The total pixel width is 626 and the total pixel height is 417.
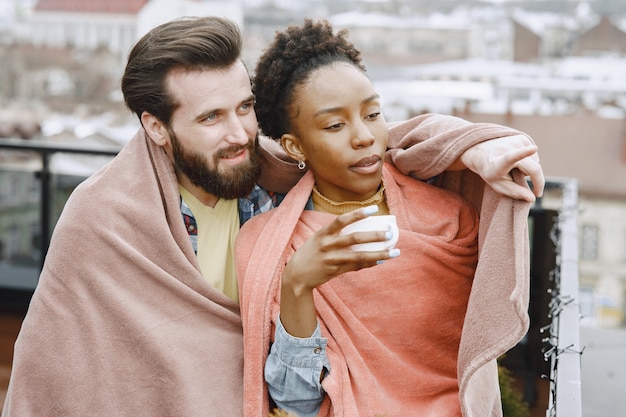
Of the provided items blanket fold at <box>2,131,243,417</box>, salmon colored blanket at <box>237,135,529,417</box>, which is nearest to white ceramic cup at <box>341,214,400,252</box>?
salmon colored blanket at <box>237,135,529,417</box>

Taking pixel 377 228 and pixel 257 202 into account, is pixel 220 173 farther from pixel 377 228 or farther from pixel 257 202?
pixel 377 228

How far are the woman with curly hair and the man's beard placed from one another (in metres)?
0.10

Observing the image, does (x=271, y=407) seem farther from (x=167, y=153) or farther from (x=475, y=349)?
(x=167, y=153)

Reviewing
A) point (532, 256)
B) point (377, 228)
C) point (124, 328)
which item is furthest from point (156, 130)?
point (532, 256)

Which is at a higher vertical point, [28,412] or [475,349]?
[475,349]

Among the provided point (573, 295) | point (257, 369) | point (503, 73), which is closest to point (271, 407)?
point (257, 369)

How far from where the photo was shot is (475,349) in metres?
1.43

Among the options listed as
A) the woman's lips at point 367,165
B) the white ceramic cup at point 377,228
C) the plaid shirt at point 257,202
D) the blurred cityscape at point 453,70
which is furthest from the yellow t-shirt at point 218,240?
the blurred cityscape at point 453,70

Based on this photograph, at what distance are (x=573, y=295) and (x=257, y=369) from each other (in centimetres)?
79

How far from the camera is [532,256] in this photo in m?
3.15

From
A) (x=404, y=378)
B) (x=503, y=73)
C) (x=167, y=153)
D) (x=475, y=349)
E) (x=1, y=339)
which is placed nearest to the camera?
(x=475, y=349)

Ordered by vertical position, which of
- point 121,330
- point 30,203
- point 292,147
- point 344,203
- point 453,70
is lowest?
point 121,330

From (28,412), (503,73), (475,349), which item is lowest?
(28,412)

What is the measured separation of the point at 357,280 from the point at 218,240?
40cm
